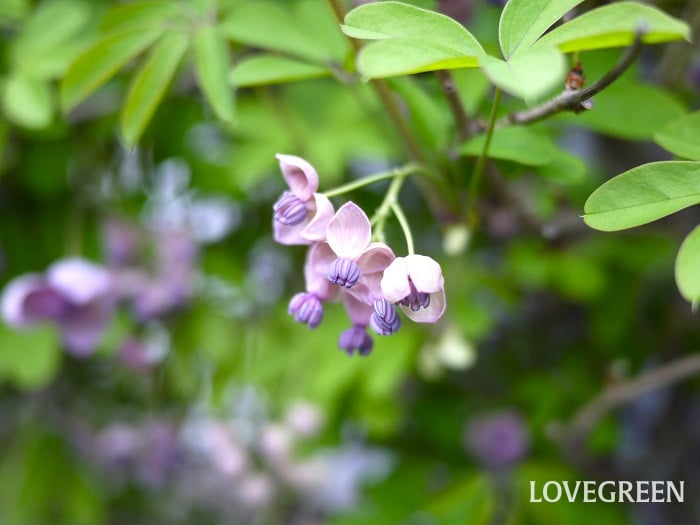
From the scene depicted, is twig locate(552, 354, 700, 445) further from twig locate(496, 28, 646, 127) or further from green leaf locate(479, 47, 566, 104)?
green leaf locate(479, 47, 566, 104)

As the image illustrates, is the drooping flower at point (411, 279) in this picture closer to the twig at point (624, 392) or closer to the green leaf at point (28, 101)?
the twig at point (624, 392)

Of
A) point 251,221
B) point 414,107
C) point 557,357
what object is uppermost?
point 414,107

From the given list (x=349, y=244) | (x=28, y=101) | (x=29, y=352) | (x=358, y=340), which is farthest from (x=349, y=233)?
(x=29, y=352)

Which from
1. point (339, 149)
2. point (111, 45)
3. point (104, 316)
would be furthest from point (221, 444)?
point (111, 45)

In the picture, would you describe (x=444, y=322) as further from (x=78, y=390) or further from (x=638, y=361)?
(x=78, y=390)

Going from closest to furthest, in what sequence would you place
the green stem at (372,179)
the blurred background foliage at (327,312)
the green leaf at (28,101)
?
1. the green stem at (372,179)
2. the green leaf at (28,101)
3. the blurred background foliage at (327,312)

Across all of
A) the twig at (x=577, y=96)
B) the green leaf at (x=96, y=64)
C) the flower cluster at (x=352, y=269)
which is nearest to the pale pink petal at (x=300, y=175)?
the flower cluster at (x=352, y=269)
